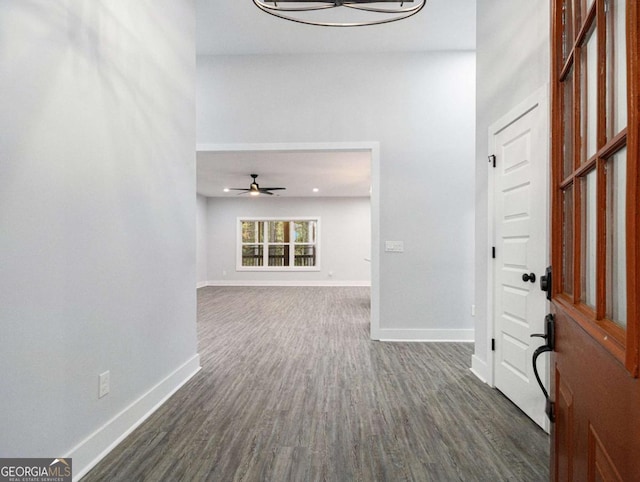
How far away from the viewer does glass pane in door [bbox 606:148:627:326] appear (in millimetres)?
642

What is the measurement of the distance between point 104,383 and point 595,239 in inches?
87.2

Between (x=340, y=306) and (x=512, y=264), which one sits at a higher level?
(x=512, y=264)

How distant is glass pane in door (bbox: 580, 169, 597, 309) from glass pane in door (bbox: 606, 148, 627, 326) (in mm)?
99

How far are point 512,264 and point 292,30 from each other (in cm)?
311

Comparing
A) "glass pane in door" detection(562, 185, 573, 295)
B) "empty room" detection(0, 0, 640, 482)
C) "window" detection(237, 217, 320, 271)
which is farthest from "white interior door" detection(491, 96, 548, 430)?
"window" detection(237, 217, 320, 271)

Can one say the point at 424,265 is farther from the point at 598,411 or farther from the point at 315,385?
the point at 598,411

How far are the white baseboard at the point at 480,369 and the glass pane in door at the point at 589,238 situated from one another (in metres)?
2.30

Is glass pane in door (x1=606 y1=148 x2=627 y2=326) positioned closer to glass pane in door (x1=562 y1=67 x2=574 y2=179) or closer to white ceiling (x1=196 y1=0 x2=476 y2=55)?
glass pane in door (x1=562 y1=67 x2=574 y2=179)

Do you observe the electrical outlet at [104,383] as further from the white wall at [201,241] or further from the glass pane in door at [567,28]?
the white wall at [201,241]

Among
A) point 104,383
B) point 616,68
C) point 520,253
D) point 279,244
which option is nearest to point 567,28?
point 616,68

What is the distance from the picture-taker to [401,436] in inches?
81.7

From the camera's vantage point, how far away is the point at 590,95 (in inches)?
32.6

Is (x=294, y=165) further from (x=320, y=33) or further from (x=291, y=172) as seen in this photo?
(x=320, y=33)

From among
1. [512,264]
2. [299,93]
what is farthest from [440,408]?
[299,93]
